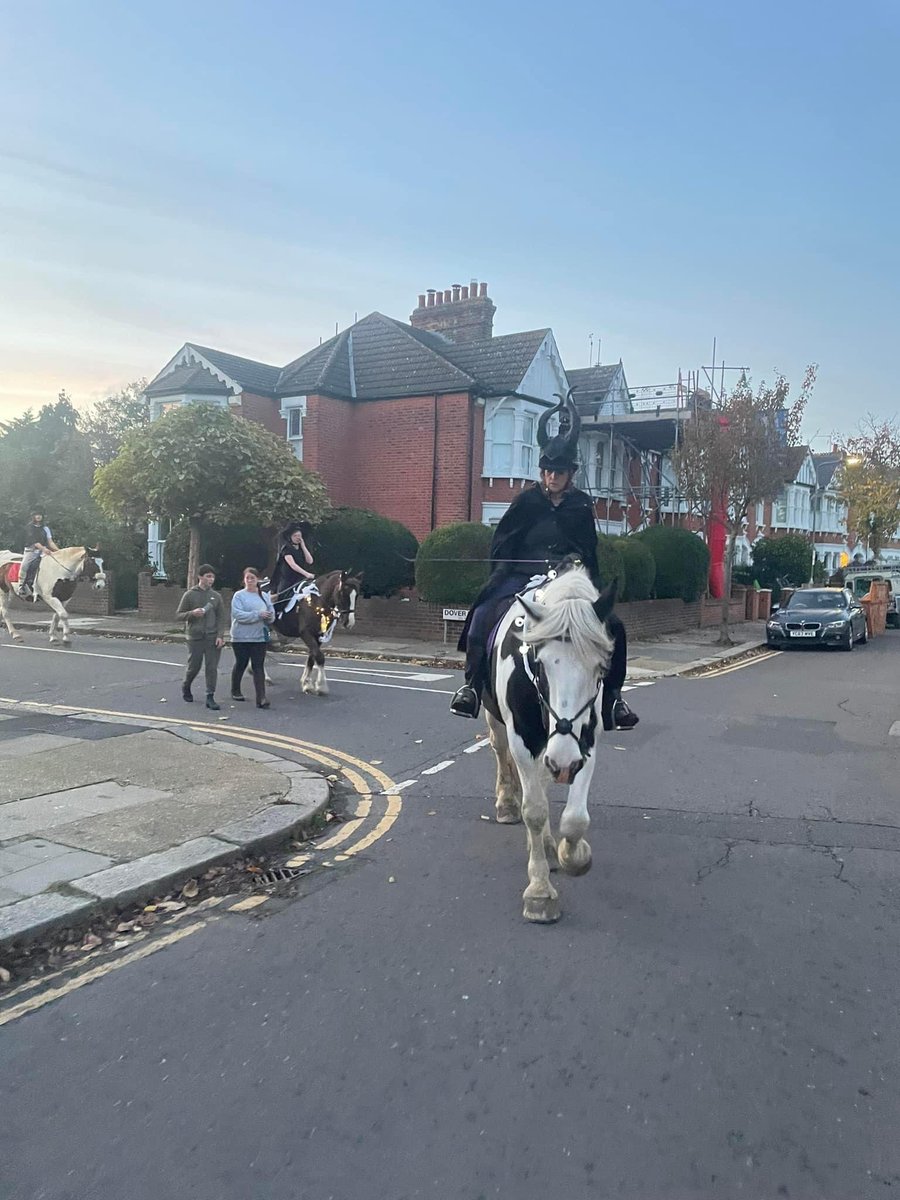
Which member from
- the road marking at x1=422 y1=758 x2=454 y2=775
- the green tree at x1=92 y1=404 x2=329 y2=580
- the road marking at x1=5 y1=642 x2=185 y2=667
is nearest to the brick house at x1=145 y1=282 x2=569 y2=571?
the green tree at x1=92 y1=404 x2=329 y2=580

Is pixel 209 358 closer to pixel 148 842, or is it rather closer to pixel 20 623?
pixel 20 623

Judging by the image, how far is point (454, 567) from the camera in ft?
67.8

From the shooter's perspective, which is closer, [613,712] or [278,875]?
[613,712]

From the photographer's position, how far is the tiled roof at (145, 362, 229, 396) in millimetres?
29656

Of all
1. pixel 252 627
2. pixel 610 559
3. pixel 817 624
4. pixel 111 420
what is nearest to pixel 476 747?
pixel 252 627

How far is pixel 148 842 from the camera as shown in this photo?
6117 millimetres

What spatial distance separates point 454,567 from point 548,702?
16.2m

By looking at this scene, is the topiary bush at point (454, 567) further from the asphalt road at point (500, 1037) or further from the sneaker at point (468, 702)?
the sneaker at point (468, 702)

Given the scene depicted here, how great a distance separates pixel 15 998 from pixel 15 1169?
4.53ft

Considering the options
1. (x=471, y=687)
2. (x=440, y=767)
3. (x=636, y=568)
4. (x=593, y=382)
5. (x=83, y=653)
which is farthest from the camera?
(x=593, y=382)

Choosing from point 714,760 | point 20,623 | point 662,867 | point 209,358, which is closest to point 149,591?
point 20,623

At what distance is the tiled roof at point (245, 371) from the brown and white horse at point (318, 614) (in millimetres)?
17589

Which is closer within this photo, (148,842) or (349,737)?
(148,842)

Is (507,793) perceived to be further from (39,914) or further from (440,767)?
(39,914)
